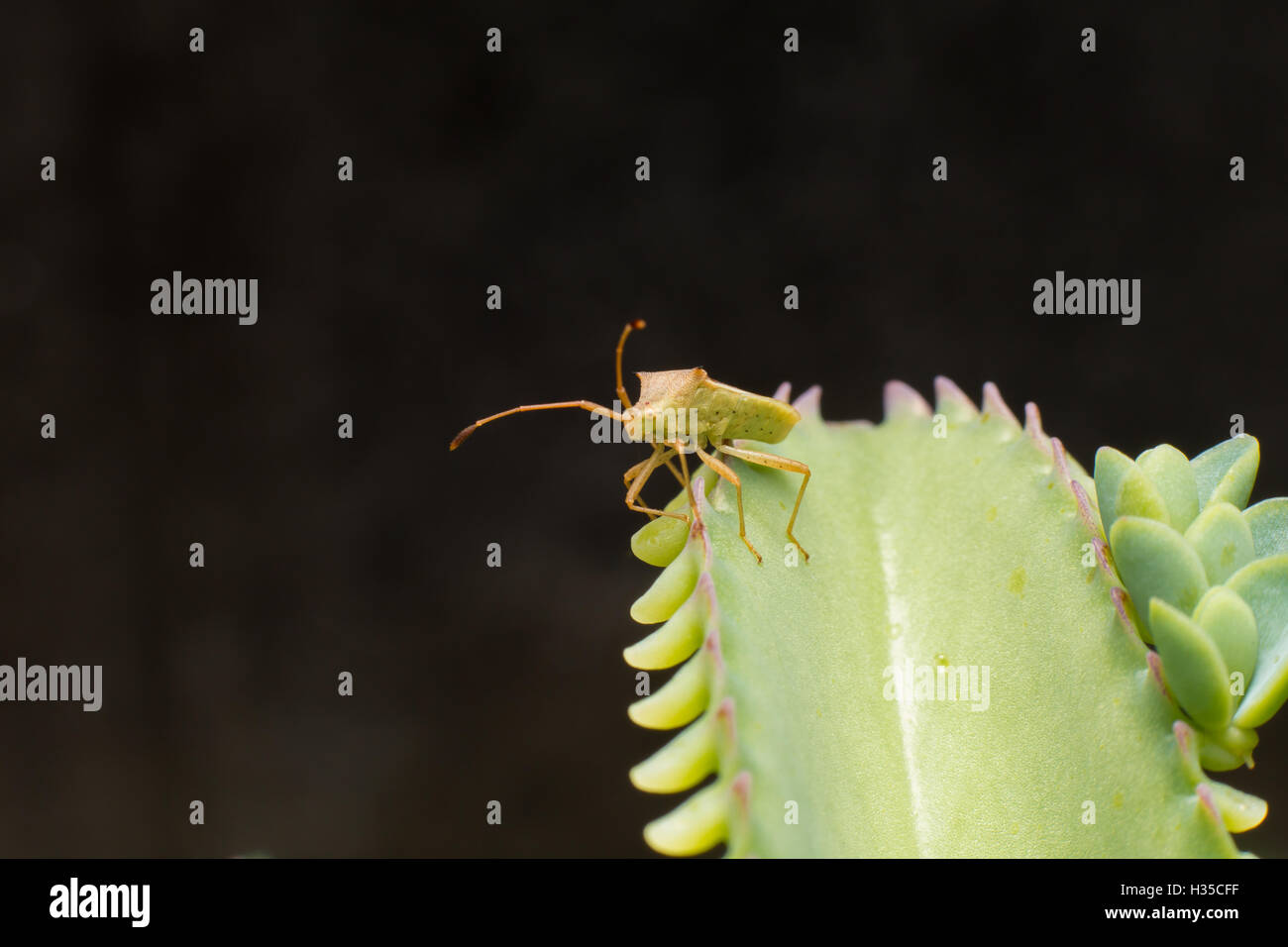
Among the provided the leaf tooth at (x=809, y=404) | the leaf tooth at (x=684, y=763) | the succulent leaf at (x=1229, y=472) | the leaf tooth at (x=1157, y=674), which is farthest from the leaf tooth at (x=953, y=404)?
the leaf tooth at (x=684, y=763)

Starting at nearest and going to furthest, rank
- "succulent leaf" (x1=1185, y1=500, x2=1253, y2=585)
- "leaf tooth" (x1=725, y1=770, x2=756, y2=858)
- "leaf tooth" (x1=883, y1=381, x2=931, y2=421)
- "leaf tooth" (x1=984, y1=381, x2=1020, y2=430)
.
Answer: "leaf tooth" (x1=725, y1=770, x2=756, y2=858) < "succulent leaf" (x1=1185, y1=500, x2=1253, y2=585) < "leaf tooth" (x1=984, y1=381, x2=1020, y2=430) < "leaf tooth" (x1=883, y1=381, x2=931, y2=421)

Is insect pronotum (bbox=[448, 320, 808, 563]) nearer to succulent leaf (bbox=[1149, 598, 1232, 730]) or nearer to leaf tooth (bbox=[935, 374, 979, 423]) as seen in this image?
leaf tooth (bbox=[935, 374, 979, 423])

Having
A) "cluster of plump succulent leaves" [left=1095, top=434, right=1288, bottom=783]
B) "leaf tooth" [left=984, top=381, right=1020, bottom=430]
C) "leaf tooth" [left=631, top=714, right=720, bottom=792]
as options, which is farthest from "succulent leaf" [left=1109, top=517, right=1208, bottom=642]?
"leaf tooth" [left=631, top=714, right=720, bottom=792]

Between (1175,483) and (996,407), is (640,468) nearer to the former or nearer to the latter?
(996,407)

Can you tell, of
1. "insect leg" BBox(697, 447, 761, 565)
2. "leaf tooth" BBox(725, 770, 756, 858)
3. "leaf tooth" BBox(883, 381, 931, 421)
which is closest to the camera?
"leaf tooth" BBox(725, 770, 756, 858)

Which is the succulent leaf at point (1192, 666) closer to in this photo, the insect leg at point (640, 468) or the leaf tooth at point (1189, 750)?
the leaf tooth at point (1189, 750)

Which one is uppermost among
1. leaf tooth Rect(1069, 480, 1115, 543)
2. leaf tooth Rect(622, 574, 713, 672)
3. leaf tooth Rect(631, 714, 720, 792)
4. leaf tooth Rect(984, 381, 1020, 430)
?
leaf tooth Rect(984, 381, 1020, 430)
